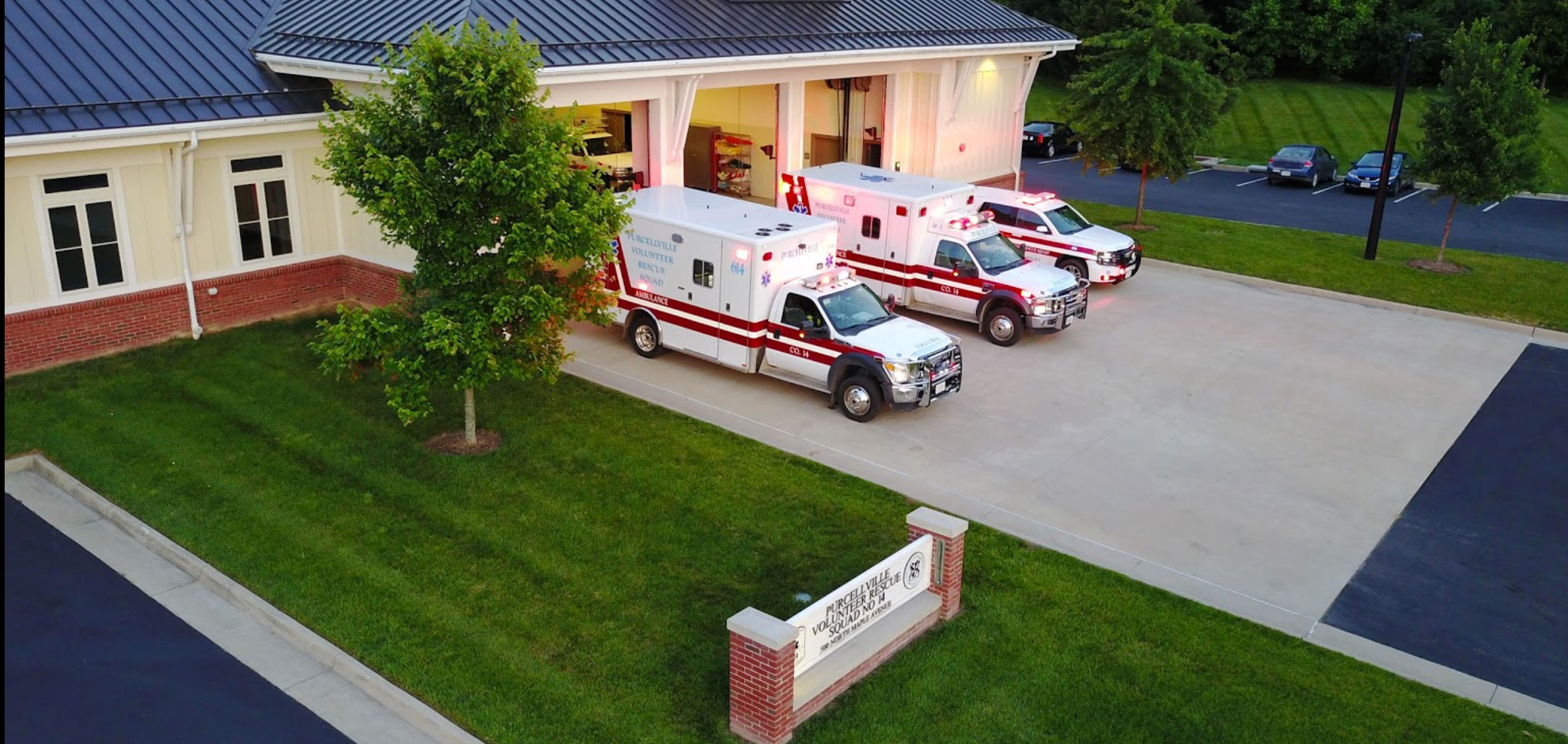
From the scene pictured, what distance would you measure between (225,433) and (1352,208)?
102 feet

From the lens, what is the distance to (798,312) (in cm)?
1703

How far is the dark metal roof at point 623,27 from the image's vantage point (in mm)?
18531

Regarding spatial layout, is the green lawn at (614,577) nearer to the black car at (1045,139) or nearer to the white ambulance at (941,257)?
the white ambulance at (941,257)

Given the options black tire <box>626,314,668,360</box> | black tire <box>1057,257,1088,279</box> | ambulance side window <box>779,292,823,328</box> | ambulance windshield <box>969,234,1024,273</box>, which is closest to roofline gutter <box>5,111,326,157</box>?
black tire <box>626,314,668,360</box>

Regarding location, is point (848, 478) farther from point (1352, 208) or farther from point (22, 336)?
point (1352, 208)

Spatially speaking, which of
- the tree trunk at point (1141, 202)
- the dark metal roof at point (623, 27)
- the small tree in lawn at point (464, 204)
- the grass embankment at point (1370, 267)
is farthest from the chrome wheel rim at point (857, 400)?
the tree trunk at point (1141, 202)

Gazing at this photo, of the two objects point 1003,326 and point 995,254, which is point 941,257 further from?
point 1003,326

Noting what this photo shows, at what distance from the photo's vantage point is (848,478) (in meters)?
14.5

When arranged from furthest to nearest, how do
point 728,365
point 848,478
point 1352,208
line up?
1. point 1352,208
2. point 728,365
3. point 848,478

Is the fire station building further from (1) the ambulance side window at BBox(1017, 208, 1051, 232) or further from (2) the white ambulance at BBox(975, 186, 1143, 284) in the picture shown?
(1) the ambulance side window at BBox(1017, 208, 1051, 232)

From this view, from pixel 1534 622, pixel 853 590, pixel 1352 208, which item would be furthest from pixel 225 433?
pixel 1352 208

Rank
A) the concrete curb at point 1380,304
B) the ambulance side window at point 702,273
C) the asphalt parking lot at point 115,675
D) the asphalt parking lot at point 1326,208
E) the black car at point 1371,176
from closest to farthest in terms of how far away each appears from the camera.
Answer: the asphalt parking lot at point 115,675, the ambulance side window at point 702,273, the concrete curb at point 1380,304, the asphalt parking lot at point 1326,208, the black car at point 1371,176

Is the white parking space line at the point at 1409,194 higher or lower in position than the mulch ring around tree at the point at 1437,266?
higher

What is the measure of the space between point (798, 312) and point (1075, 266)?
8588 mm
